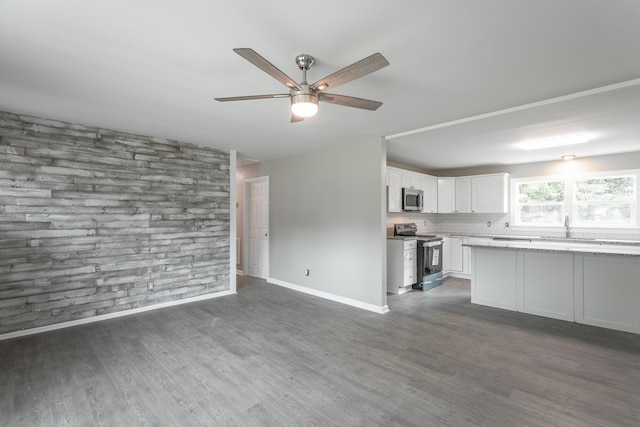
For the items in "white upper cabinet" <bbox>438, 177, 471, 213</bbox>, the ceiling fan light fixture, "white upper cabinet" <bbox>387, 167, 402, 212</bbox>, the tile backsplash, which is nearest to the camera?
the ceiling fan light fixture

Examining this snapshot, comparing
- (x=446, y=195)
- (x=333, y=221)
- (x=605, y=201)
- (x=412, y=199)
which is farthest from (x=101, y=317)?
(x=605, y=201)

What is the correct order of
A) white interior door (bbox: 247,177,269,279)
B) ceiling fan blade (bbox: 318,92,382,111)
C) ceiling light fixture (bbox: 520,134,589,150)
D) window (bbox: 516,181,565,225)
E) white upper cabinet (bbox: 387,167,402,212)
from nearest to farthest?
ceiling fan blade (bbox: 318,92,382,111)
ceiling light fixture (bbox: 520,134,589,150)
white upper cabinet (bbox: 387,167,402,212)
window (bbox: 516,181,565,225)
white interior door (bbox: 247,177,269,279)

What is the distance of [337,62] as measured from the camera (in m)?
2.22

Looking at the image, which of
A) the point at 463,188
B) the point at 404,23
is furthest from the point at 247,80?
the point at 463,188

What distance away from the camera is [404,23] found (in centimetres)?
179

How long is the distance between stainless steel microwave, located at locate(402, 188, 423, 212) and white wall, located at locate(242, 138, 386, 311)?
1.53 meters

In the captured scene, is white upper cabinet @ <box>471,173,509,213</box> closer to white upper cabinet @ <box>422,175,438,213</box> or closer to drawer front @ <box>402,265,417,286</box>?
white upper cabinet @ <box>422,175,438,213</box>

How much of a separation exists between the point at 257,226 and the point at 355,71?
5133 mm

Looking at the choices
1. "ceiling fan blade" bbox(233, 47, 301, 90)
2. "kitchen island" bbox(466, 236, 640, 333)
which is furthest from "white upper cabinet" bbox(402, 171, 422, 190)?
"ceiling fan blade" bbox(233, 47, 301, 90)

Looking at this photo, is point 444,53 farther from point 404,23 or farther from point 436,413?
point 436,413

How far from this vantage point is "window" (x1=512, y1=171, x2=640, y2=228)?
5.20 m

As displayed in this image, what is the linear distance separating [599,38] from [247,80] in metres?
2.46

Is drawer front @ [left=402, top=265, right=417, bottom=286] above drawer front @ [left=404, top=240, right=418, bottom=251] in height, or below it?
below

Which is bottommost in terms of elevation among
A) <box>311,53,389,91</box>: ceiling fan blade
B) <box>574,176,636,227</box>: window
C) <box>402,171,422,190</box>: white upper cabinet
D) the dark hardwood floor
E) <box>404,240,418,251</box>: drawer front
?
the dark hardwood floor
